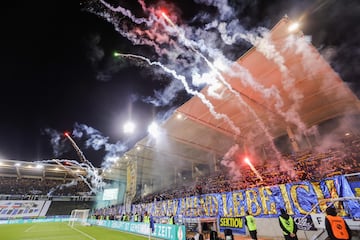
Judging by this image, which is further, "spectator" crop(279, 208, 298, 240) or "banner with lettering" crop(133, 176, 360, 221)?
"banner with lettering" crop(133, 176, 360, 221)

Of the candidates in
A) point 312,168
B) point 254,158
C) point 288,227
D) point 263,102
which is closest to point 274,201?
point 312,168

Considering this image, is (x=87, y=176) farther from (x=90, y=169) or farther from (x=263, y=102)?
(x=263, y=102)

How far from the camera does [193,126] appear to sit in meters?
19.2

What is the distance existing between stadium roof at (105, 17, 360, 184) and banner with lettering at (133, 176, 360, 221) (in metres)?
7.34

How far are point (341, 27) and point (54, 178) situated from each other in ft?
176

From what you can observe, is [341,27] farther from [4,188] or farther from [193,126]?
[4,188]

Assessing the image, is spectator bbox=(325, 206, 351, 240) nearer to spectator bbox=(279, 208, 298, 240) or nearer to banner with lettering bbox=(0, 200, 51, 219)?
spectator bbox=(279, 208, 298, 240)

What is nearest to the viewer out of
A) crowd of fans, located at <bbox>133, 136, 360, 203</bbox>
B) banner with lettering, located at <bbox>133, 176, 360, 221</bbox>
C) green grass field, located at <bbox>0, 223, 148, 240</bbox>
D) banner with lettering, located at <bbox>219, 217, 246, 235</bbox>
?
banner with lettering, located at <bbox>133, 176, 360, 221</bbox>

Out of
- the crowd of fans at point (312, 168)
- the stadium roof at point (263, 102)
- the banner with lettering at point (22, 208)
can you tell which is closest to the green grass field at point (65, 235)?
the crowd of fans at point (312, 168)

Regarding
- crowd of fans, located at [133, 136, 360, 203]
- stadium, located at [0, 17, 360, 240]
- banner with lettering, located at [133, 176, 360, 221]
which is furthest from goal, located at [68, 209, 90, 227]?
crowd of fans, located at [133, 136, 360, 203]

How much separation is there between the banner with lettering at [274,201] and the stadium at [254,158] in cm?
5

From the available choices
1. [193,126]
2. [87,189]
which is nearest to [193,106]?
[193,126]

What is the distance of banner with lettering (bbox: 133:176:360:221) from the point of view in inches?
324

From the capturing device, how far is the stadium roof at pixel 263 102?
11180 mm
